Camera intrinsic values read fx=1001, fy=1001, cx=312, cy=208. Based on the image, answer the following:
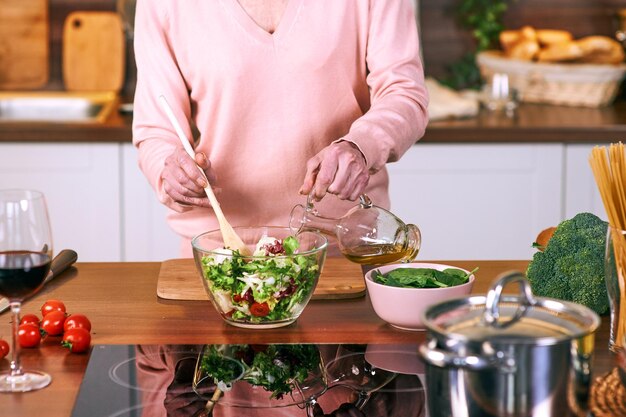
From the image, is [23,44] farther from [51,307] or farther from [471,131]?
[51,307]

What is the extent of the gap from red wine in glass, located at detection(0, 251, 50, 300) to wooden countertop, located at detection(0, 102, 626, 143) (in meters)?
1.61

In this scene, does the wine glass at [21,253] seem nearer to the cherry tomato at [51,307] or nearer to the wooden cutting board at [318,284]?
the cherry tomato at [51,307]

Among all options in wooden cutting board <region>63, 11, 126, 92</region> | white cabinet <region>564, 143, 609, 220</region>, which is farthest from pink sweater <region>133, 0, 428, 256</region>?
wooden cutting board <region>63, 11, 126, 92</region>

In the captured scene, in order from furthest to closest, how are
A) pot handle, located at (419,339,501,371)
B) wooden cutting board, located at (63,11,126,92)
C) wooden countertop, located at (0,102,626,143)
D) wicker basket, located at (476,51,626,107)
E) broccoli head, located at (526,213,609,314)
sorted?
wooden cutting board, located at (63,11,126,92) < wicker basket, located at (476,51,626,107) < wooden countertop, located at (0,102,626,143) < broccoli head, located at (526,213,609,314) < pot handle, located at (419,339,501,371)

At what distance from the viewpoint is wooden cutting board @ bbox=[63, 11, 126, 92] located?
3.31m

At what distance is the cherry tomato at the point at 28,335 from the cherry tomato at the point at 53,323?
2cm

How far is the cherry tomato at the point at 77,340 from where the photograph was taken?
4.24ft

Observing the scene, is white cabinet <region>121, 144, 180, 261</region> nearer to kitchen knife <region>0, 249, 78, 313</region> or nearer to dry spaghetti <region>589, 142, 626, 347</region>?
kitchen knife <region>0, 249, 78, 313</region>

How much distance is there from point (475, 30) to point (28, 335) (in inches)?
94.2

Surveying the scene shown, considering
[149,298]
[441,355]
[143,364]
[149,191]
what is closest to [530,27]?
[149,191]

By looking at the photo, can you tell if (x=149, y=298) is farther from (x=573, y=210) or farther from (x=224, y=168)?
(x=573, y=210)

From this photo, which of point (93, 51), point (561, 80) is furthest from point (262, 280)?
point (93, 51)

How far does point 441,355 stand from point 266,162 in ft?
3.33

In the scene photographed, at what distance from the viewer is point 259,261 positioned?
4.32 ft
